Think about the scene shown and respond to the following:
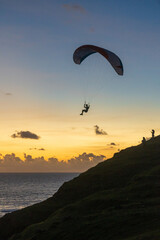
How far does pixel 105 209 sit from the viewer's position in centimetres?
4641

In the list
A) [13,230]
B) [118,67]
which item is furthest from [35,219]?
[118,67]

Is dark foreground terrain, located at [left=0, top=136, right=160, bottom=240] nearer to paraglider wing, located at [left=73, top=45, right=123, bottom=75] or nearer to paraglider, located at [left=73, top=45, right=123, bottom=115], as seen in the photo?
paraglider, located at [left=73, top=45, right=123, bottom=115]

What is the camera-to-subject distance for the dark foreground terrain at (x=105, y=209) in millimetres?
38594

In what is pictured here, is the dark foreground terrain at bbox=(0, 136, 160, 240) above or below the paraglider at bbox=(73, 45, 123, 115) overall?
below

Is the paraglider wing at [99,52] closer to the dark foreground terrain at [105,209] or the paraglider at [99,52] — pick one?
the paraglider at [99,52]

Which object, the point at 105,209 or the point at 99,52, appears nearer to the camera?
the point at 105,209

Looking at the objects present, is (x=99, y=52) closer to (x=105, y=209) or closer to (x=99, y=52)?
(x=99, y=52)

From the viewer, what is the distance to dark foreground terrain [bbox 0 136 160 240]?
38.6 meters

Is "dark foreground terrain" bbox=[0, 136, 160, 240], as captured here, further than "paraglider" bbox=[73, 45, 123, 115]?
No

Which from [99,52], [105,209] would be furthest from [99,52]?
[105,209]

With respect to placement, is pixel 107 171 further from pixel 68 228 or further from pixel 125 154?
pixel 68 228

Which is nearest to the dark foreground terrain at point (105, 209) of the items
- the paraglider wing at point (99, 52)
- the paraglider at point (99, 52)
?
the paraglider at point (99, 52)

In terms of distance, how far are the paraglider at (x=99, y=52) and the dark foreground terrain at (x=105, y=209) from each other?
13.1 metres

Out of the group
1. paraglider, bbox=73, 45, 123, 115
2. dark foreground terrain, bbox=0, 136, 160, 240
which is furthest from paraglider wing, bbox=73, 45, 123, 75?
dark foreground terrain, bbox=0, 136, 160, 240
